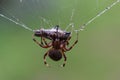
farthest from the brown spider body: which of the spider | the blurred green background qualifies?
the blurred green background

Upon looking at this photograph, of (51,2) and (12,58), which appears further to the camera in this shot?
(51,2)

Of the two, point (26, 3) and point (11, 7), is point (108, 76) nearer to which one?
point (26, 3)

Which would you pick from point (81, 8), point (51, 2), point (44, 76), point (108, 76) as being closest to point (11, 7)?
point (51, 2)

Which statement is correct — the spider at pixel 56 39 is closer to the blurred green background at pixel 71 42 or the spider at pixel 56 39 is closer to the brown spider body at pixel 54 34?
the brown spider body at pixel 54 34

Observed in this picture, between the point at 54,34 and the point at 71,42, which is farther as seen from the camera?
the point at 71,42

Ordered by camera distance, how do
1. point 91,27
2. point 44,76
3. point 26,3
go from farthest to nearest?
point 91,27
point 26,3
point 44,76

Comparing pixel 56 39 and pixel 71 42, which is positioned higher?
pixel 71 42

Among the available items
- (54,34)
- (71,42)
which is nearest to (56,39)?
(54,34)

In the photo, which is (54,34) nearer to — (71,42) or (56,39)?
(56,39)
